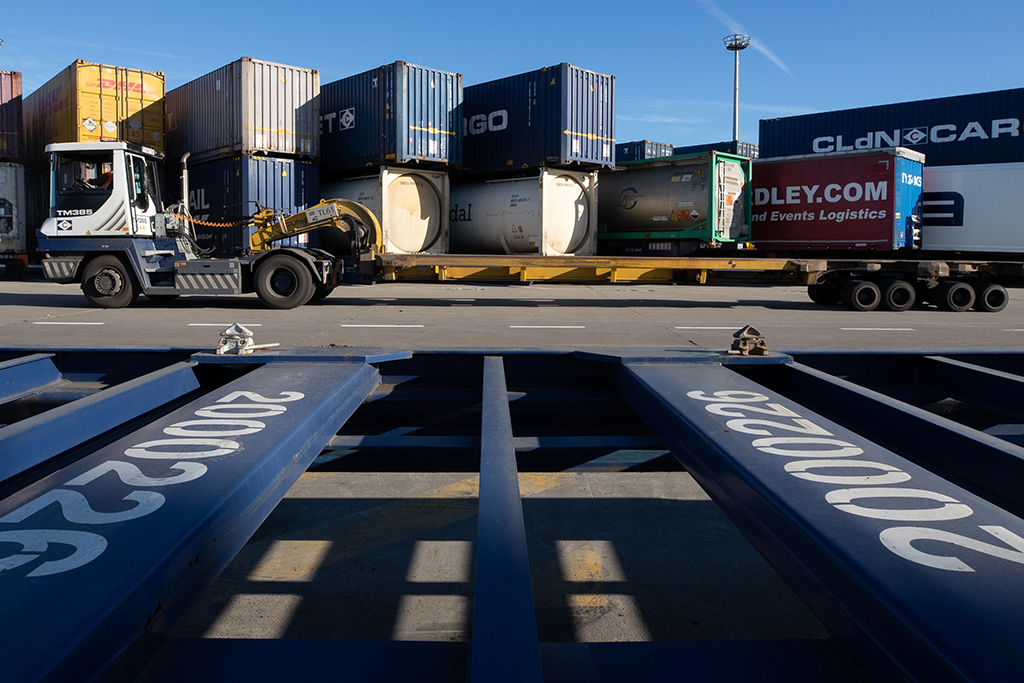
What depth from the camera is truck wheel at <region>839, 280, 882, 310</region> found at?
13.2m

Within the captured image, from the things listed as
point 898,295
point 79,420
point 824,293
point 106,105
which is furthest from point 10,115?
point 898,295

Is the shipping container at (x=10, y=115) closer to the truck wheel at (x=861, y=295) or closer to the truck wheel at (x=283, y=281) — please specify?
the truck wheel at (x=283, y=281)

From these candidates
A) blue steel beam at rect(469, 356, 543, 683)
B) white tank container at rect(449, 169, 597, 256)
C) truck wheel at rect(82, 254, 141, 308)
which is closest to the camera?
blue steel beam at rect(469, 356, 543, 683)

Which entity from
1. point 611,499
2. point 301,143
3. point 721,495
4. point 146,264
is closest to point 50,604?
point 721,495

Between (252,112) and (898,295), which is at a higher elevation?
(252,112)

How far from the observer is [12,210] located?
20578 millimetres

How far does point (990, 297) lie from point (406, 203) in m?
13.5

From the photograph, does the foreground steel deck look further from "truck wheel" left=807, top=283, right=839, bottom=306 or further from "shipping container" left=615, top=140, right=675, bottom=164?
"shipping container" left=615, top=140, right=675, bottom=164

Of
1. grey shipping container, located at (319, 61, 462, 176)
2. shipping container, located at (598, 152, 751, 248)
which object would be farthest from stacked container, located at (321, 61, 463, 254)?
shipping container, located at (598, 152, 751, 248)

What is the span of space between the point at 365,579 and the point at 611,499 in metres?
1.70

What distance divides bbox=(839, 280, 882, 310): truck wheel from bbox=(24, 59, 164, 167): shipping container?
1809 cm

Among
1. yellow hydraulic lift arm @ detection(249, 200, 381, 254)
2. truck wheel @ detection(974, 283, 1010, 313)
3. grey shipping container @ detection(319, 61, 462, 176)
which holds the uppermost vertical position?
grey shipping container @ detection(319, 61, 462, 176)

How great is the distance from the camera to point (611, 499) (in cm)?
441

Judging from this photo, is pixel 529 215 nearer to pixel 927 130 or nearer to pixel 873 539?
pixel 927 130
